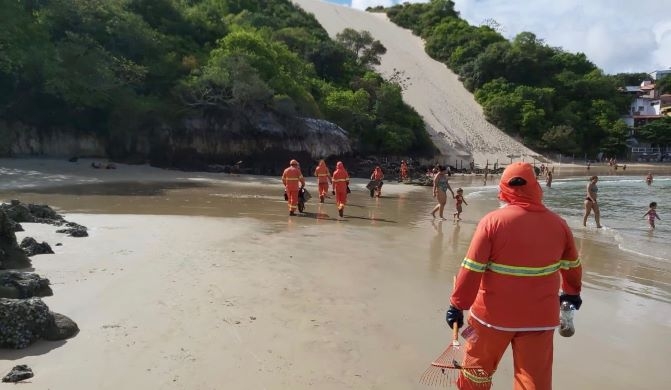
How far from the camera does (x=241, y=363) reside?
15.2 ft

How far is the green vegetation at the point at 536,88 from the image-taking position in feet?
210

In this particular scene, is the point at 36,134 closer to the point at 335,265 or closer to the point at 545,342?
the point at 335,265

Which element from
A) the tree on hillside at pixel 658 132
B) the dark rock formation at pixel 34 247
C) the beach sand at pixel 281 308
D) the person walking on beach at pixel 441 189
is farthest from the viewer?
the tree on hillside at pixel 658 132

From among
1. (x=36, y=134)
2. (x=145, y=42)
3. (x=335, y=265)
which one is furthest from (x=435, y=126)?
(x=335, y=265)

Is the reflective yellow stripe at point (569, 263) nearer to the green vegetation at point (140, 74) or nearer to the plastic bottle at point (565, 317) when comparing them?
the plastic bottle at point (565, 317)

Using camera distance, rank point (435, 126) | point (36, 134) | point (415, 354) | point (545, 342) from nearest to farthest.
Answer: point (545, 342) < point (415, 354) < point (36, 134) < point (435, 126)

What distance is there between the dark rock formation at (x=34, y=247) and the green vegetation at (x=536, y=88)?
62.1 meters

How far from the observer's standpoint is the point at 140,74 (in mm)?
29000

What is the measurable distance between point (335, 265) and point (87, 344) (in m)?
4.36

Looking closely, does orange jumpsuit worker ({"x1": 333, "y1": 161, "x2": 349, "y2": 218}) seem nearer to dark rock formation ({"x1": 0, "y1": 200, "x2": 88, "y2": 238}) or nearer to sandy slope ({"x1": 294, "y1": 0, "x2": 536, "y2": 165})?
dark rock formation ({"x1": 0, "y1": 200, "x2": 88, "y2": 238})

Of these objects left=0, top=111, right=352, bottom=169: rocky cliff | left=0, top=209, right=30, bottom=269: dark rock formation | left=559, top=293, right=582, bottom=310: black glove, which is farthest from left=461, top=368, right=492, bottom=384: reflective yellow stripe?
left=0, top=111, right=352, bottom=169: rocky cliff

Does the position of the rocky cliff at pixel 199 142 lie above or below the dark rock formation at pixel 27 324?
above

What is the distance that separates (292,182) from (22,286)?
30.7 ft

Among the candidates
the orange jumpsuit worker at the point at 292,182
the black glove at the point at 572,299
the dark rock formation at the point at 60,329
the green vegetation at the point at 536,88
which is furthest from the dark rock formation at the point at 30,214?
the green vegetation at the point at 536,88
